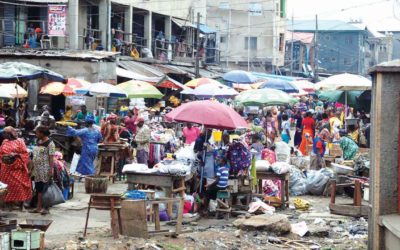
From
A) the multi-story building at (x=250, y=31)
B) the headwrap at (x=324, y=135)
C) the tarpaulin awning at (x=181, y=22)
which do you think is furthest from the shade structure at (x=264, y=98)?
the multi-story building at (x=250, y=31)

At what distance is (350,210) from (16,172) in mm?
6065

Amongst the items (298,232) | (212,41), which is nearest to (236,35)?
(212,41)

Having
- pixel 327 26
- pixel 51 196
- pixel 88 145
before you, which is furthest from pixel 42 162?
pixel 327 26

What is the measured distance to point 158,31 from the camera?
43.7 m

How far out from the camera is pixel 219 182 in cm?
1326

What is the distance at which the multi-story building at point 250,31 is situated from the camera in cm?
6619

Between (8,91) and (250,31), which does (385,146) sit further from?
(250,31)

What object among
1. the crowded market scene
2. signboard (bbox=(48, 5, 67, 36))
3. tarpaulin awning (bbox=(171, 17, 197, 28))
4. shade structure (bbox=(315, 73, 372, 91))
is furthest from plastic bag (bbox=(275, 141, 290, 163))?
tarpaulin awning (bbox=(171, 17, 197, 28))

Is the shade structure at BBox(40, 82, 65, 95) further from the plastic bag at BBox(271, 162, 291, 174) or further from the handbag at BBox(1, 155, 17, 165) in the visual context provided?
the handbag at BBox(1, 155, 17, 165)

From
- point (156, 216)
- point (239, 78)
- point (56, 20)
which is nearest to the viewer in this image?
point (156, 216)

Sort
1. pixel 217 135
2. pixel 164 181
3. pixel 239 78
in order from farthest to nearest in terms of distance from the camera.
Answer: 1. pixel 239 78
2. pixel 217 135
3. pixel 164 181

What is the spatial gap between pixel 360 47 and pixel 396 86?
68926mm

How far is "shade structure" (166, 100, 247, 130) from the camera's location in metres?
13.2

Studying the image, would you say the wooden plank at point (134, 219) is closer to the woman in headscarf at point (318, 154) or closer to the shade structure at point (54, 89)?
the woman in headscarf at point (318, 154)
